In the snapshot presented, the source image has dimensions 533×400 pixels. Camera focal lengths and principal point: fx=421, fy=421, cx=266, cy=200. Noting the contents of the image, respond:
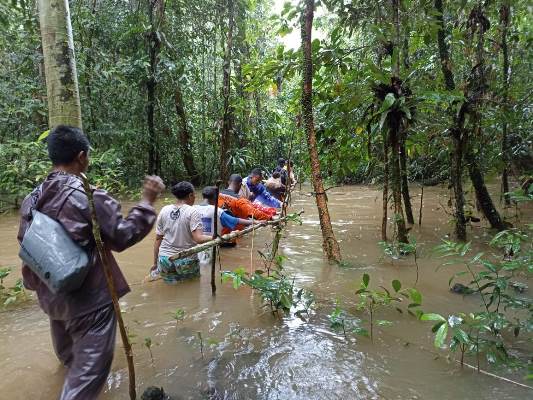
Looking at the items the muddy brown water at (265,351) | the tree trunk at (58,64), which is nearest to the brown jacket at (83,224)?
the muddy brown water at (265,351)

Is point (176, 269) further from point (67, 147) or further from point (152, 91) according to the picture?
point (152, 91)

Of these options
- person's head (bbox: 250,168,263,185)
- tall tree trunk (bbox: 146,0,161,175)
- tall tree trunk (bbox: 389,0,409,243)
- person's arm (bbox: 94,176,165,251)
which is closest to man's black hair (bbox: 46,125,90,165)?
person's arm (bbox: 94,176,165,251)

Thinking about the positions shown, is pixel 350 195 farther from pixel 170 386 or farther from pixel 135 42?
pixel 170 386

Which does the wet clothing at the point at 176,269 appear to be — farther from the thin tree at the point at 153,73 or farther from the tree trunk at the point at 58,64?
the thin tree at the point at 153,73

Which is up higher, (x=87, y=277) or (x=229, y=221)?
(x=87, y=277)

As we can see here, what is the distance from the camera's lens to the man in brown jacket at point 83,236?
7.14 feet

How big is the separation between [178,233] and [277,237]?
1120 millimetres

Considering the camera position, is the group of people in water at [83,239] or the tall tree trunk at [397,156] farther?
the tall tree trunk at [397,156]

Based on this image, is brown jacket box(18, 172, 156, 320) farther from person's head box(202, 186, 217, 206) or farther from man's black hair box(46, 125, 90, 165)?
person's head box(202, 186, 217, 206)

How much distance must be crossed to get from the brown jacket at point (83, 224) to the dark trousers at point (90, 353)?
61 millimetres

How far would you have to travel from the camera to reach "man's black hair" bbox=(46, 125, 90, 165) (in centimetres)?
227

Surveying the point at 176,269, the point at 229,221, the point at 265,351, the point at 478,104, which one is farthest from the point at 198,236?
the point at 478,104

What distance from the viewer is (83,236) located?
2188 mm

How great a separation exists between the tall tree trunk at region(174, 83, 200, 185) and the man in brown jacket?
33.6ft
